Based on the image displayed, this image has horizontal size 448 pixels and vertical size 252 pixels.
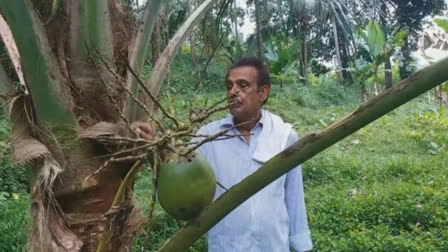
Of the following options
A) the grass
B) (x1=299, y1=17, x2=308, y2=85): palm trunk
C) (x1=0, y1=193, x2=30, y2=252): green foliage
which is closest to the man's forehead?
the grass

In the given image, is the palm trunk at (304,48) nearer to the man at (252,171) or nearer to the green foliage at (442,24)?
the green foliage at (442,24)

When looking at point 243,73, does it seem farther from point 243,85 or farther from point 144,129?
point 144,129

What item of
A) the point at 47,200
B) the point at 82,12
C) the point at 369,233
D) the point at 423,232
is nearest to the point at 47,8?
the point at 82,12

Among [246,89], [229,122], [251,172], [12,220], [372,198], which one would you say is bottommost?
[372,198]

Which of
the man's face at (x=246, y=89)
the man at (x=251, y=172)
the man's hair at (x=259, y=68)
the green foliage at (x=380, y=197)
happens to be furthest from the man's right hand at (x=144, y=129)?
the green foliage at (x=380, y=197)

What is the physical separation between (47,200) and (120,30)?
677 millimetres

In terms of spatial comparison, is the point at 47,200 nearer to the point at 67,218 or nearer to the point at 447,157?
the point at 67,218

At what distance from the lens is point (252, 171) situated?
1.87 meters

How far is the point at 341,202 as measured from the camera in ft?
15.3

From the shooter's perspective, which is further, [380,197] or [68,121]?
[380,197]

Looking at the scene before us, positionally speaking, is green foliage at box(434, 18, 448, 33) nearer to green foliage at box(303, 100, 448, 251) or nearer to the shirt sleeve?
green foliage at box(303, 100, 448, 251)

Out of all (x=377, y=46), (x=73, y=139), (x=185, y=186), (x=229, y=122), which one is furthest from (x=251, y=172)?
(x=377, y=46)

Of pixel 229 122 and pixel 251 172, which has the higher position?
pixel 229 122

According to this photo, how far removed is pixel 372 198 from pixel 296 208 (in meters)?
2.80
